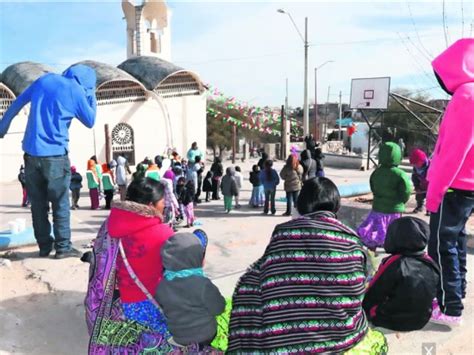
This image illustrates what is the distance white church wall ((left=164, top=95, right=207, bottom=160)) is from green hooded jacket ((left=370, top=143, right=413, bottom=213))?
1860 cm

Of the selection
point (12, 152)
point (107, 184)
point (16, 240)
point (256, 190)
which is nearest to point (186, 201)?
point (256, 190)

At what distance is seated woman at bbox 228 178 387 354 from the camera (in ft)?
6.77

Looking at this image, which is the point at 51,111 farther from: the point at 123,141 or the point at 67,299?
the point at 123,141

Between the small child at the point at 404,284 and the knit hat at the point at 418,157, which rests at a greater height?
the knit hat at the point at 418,157

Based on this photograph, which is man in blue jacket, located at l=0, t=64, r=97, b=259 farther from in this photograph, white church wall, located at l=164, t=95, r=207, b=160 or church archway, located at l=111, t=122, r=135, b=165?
white church wall, located at l=164, t=95, r=207, b=160

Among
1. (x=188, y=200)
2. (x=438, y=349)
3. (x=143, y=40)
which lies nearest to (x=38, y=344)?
(x=438, y=349)

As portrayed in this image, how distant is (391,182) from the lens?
5.06 m

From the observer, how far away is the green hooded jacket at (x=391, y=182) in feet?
16.5

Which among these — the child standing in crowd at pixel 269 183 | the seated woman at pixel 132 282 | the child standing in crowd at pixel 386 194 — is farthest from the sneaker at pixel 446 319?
the child standing in crowd at pixel 269 183

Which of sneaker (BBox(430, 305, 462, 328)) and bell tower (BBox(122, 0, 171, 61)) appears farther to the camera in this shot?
bell tower (BBox(122, 0, 171, 61))

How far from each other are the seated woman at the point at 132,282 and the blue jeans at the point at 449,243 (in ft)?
6.63

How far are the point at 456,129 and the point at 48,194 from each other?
3.65 meters

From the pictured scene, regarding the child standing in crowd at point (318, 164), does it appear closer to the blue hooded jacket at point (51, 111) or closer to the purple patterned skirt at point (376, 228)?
the purple patterned skirt at point (376, 228)

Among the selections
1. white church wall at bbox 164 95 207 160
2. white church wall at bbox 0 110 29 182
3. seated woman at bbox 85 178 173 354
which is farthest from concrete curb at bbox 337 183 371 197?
white church wall at bbox 164 95 207 160
